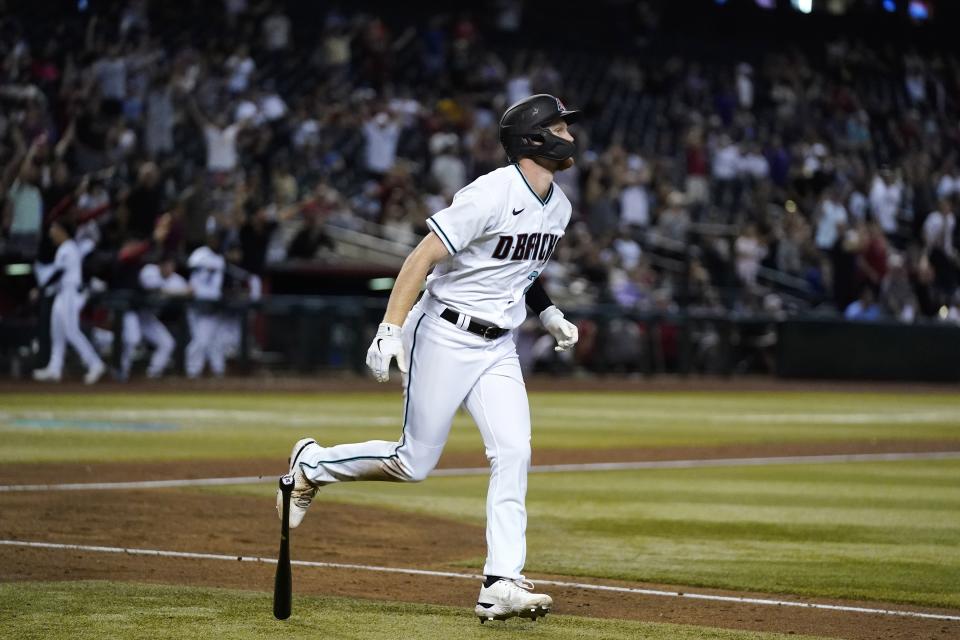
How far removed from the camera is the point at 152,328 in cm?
1969

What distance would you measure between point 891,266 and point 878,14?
1423 cm

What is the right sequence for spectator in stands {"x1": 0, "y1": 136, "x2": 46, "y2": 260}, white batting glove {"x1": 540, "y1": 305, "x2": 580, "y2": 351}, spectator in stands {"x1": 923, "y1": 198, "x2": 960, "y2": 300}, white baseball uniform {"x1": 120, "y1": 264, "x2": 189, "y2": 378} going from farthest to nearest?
spectator in stands {"x1": 923, "y1": 198, "x2": 960, "y2": 300} < white baseball uniform {"x1": 120, "y1": 264, "x2": 189, "y2": 378} < spectator in stands {"x1": 0, "y1": 136, "x2": 46, "y2": 260} < white batting glove {"x1": 540, "y1": 305, "x2": 580, "y2": 351}

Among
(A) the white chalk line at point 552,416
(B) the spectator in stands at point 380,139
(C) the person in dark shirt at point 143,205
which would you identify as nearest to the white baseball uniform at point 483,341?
(A) the white chalk line at point 552,416

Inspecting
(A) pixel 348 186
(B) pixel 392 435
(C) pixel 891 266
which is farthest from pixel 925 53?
(B) pixel 392 435

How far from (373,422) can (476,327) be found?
913 cm

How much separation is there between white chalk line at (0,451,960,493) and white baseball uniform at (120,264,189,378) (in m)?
9.16

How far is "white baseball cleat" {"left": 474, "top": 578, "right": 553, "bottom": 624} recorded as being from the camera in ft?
17.7

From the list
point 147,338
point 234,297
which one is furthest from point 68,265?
point 234,297

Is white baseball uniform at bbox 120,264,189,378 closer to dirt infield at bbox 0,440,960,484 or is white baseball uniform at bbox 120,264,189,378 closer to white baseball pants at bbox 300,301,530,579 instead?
dirt infield at bbox 0,440,960,484

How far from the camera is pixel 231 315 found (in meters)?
20.5

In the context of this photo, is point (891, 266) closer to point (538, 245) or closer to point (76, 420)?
point (76, 420)

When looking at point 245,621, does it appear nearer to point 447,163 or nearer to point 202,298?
point 202,298

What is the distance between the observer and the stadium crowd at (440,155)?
2012 cm

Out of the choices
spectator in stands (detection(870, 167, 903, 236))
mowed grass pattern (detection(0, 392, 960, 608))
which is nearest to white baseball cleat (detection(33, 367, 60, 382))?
mowed grass pattern (detection(0, 392, 960, 608))
